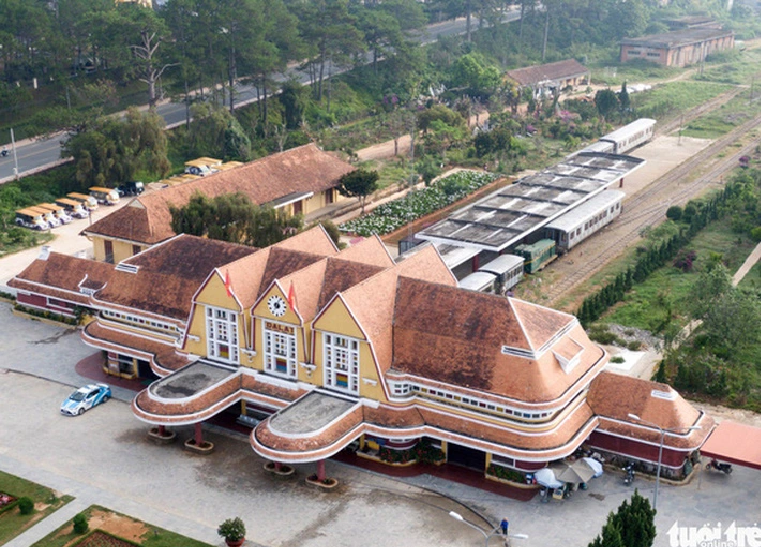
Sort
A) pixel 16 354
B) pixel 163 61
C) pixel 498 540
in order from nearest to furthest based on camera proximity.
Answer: pixel 498 540, pixel 16 354, pixel 163 61

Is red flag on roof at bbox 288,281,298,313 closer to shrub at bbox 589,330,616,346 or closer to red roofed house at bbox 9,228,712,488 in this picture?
red roofed house at bbox 9,228,712,488

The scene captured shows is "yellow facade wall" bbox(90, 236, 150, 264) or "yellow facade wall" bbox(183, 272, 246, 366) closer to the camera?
"yellow facade wall" bbox(183, 272, 246, 366)

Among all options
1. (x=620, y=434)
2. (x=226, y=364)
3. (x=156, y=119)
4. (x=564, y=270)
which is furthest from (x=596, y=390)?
(x=156, y=119)

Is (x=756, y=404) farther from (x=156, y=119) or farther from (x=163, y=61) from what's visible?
(x=163, y=61)

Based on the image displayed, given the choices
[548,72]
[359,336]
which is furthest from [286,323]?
[548,72]

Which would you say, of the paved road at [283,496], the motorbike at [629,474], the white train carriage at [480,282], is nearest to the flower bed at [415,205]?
the white train carriage at [480,282]

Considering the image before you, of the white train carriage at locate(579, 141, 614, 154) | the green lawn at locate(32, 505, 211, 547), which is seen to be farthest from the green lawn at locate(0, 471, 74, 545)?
the white train carriage at locate(579, 141, 614, 154)
